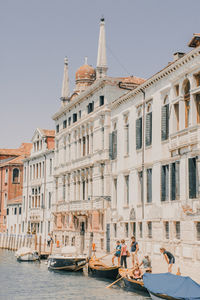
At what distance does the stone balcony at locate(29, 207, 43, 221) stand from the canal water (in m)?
17.3

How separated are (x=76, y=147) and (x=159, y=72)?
48.9 ft

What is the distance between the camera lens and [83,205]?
125ft

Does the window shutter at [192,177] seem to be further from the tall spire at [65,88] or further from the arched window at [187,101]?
the tall spire at [65,88]

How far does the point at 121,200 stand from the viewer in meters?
32.5

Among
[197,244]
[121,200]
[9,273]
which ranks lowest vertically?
[9,273]

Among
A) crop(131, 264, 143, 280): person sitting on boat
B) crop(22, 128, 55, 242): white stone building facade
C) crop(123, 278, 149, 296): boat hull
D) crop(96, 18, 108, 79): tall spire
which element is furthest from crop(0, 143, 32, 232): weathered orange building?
crop(131, 264, 143, 280): person sitting on boat

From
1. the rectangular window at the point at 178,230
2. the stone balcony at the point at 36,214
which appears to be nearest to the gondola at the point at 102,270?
the rectangular window at the point at 178,230

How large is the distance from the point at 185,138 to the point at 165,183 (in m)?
3.21

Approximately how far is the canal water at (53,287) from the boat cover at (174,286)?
2490 millimetres

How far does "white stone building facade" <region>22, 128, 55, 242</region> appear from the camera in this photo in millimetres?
50031

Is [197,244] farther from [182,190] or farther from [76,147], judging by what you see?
Result: [76,147]

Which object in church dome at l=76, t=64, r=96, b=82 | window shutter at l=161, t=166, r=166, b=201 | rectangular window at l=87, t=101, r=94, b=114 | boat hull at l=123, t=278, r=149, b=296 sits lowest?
boat hull at l=123, t=278, r=149, b=296

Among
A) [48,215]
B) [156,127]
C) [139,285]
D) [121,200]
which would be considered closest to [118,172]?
[121,200]

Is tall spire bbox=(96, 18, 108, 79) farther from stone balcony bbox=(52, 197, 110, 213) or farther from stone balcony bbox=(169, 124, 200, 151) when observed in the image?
stone balcony bbox=(169, 124, 200, 151)
